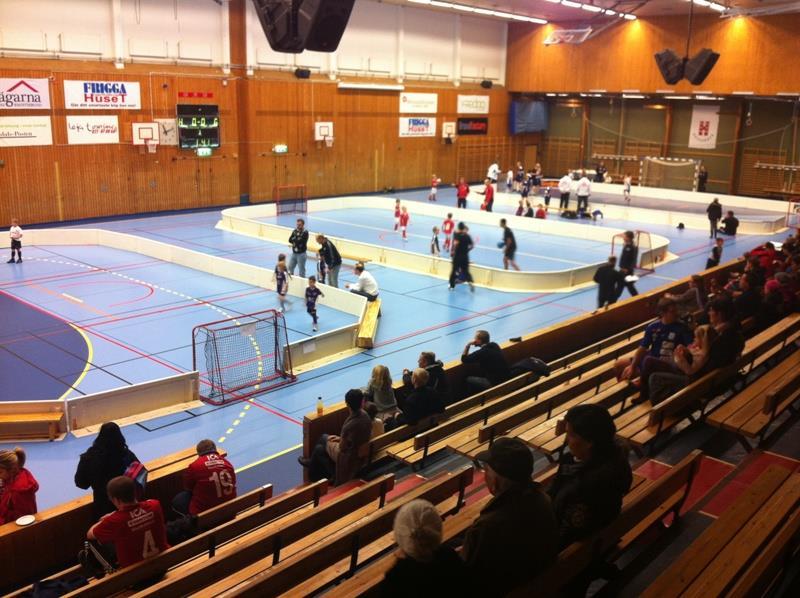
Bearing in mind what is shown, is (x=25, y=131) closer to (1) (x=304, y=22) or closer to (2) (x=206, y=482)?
(1) (x=304, y=22)

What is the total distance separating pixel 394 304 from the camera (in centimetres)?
1591

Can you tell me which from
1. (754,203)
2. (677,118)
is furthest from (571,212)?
(677,118)

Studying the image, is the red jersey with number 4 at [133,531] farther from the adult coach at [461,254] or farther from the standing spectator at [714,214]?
the standing spectator at [714,214]

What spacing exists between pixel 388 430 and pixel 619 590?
4257mm

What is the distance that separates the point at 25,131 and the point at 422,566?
84.3ft

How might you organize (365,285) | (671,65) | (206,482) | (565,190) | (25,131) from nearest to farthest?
(206,482) < (365,285) < (671,65) < (25,131) < (565,190)

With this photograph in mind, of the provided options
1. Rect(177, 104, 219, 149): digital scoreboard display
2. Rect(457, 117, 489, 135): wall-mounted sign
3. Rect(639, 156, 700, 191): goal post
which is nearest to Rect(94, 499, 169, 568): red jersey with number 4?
Rect(177, 104, 219, 149): digital scoreboard display

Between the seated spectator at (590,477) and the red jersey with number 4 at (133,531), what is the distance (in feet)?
8.97

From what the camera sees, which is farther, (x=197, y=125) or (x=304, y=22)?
(x=197, y=125)

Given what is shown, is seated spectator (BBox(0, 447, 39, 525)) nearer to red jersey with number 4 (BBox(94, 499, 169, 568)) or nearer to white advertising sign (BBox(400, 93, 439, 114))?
red jersey with number 4 (BBox(94, 499, 169, 568))

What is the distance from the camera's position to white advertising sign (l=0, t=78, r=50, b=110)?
23.2m

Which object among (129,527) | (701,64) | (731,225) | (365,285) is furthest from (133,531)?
(731,225)

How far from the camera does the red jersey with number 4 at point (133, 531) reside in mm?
4633

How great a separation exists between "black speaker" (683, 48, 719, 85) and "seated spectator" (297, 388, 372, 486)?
1710 centimetres
